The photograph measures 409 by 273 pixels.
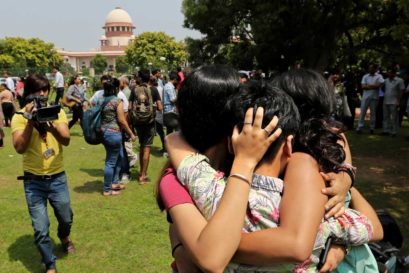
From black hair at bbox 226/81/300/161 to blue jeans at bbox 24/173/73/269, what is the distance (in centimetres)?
257

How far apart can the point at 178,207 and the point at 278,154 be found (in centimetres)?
36

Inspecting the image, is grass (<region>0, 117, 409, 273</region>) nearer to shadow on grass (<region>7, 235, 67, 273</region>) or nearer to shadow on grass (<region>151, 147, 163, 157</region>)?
shadow on grass (<region>7, 235, 67, 273</region>)

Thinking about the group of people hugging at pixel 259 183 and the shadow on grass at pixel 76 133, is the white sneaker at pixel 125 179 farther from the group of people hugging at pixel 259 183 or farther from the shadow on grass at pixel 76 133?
the group of people hugging at pixel 259 183

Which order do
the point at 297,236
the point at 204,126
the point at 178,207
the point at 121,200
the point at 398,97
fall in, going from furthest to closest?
1. the point at 398,97
2. the point at 121,200
3. the point at 204,126
4. the point at 178,207
5. the point at 297,236

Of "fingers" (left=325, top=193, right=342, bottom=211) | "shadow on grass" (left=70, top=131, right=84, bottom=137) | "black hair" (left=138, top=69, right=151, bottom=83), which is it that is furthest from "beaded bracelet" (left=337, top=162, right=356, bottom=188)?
"shadow on grass" (left=70, top=131, right=84, bottom=137)

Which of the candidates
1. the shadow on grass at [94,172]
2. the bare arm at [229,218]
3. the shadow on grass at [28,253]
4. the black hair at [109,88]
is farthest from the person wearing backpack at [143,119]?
the bare arm at [229,218]

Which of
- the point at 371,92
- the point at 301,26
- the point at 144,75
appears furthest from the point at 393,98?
the point at 301,26

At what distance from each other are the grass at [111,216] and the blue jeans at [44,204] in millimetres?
461

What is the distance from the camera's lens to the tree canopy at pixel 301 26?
15.1 metres

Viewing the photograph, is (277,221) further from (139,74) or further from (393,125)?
(393,125)

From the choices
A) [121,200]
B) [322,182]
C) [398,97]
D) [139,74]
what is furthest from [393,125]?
[322,182]

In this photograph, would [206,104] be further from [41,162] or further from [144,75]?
[144,75]

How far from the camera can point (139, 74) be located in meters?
6.40

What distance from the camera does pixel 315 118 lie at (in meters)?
1.49
